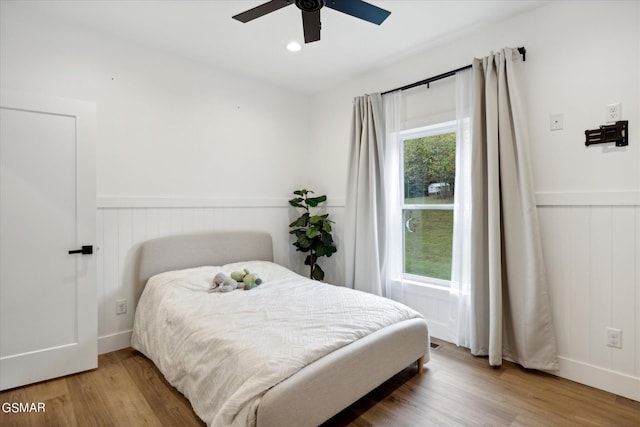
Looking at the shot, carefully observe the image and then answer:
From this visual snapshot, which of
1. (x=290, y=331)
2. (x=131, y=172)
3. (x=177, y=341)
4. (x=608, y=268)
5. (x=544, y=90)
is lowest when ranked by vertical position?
(x=177, y=341)

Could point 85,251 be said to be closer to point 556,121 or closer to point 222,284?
point 222,284

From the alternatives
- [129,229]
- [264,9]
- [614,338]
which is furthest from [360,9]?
[614,338]

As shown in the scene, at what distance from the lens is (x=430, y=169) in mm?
3135

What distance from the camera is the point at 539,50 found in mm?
2379

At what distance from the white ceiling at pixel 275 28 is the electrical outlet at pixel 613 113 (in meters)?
0.92

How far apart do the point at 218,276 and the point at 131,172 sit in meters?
1.22

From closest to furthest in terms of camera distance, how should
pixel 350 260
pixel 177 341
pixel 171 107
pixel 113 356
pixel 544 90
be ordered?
pixel 177 341 → pixel 544 90 → pixel 113 356 → pixel 171 107 → pixel 350 260

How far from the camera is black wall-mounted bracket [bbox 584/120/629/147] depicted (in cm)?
203

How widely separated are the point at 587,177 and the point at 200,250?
3.20m

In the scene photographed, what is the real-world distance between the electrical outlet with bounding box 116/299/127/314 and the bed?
0.17 metres

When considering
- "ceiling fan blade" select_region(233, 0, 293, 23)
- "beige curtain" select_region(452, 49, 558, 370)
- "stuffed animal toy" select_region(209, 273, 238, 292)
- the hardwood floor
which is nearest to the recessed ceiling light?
"ceiling fan blade" select_region(233, 0, 293, 23)

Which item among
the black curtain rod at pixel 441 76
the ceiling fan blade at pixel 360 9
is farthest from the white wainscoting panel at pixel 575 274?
the ceiling fan blade at pixel 360 9

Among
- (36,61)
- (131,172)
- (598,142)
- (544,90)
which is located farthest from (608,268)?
(36,61)

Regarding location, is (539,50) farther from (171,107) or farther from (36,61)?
(36,61)
